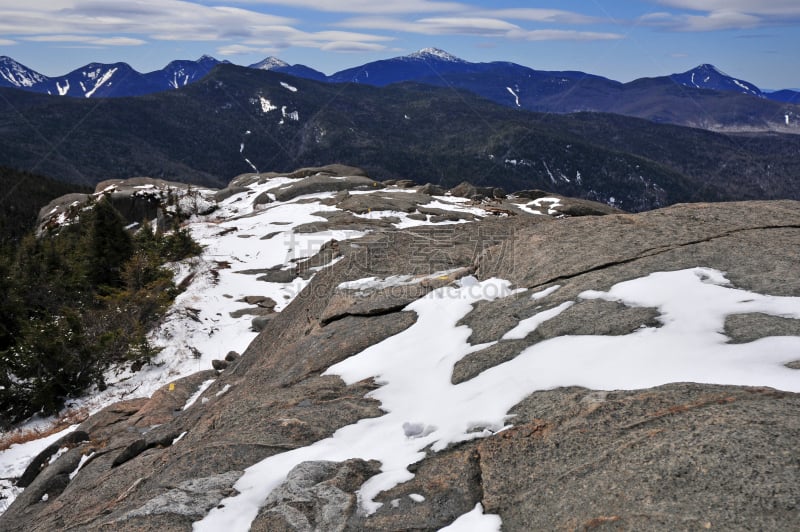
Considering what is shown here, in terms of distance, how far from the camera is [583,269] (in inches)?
427

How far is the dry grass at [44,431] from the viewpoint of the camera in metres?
15.4

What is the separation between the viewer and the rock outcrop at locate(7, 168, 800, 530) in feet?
15.6

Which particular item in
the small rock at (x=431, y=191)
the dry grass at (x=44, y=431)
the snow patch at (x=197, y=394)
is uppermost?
the small rock at (x=431, y=191)

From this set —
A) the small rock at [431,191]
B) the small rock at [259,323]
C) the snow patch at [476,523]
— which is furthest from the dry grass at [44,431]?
the small rock at [431,191]

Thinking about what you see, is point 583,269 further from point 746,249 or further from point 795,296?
point 795,296

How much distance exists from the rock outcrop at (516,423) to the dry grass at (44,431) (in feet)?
11.8

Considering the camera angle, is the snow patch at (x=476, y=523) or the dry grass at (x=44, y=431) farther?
the dry grass at (x=44, y=431)

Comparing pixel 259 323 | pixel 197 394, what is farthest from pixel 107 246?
pixel 197 394

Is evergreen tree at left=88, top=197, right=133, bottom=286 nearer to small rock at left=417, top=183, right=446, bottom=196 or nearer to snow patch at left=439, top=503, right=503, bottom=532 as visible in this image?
small rock at left=417, top=183, right=446, bottom=196

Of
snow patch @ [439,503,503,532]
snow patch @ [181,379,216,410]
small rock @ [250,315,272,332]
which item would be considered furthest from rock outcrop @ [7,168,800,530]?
small rock @ [250,315,272,332]

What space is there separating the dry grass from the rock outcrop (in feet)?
11.8

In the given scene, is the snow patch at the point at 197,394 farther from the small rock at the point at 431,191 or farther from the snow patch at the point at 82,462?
the small rock at the point at 431,191

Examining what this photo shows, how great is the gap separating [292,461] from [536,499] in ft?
11.7

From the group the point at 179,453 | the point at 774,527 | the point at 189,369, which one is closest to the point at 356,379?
the point at 179,453
